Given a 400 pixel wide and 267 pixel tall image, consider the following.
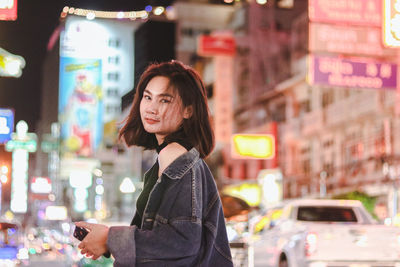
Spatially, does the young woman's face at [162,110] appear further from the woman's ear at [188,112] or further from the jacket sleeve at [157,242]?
the jacket sleeve at [157,242]

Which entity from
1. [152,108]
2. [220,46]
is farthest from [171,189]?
[220,46]

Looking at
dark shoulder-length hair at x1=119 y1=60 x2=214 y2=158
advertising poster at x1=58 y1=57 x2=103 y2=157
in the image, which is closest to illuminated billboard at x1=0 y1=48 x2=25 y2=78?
dark shoulder-length hair at x1=119 y1=60 x2=214 y2=158

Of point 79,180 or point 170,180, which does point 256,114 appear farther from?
point 170,180

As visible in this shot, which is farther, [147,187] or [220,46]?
[220,46]

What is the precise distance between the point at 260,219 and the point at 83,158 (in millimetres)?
39732

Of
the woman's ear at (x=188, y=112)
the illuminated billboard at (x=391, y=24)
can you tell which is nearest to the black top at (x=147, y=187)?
the woman's ear at (x=188, y=112)

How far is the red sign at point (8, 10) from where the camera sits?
6043mm

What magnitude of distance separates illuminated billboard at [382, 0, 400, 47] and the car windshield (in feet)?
12.7

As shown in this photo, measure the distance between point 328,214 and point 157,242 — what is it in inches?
444

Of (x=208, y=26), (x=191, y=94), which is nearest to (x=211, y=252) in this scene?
(x=191, y=94)

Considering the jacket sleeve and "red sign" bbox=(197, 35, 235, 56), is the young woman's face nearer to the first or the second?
the jacket sleeve

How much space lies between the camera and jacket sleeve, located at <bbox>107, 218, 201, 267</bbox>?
2.44 metres

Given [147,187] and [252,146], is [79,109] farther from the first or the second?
[147,187]

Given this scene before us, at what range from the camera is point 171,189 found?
Answer: 248 cm
